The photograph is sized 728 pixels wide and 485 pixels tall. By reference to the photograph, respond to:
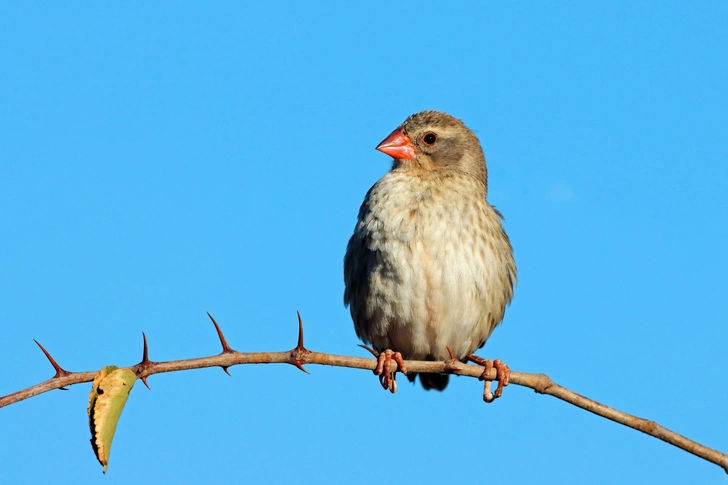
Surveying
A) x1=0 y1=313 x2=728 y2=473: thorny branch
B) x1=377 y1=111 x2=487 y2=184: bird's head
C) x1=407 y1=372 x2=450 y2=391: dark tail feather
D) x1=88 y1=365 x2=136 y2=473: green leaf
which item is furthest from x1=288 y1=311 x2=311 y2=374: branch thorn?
x1=407 y1=372 x2=450 y2=391: dark tail feather

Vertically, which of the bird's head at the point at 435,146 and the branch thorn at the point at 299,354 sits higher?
the bird's head at the point at 435,146

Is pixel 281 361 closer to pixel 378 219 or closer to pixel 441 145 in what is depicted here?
pixel 378 219

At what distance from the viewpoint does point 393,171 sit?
21.3 feet

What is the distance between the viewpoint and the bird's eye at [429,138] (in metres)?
6.64

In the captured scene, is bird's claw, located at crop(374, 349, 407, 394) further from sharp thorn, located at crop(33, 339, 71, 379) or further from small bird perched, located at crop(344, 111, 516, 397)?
sharp thorn, located at crop(33, 339, 71, 379)

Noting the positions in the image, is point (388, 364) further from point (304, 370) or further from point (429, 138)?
point (429, 138)

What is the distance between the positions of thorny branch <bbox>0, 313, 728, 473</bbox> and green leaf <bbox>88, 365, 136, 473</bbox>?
0.09 metres

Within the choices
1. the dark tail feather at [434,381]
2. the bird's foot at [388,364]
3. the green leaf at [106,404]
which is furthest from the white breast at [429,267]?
the green leaf at [106,404]

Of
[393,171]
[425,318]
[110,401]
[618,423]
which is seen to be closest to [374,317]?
[425,318]

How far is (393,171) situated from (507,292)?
133 centimetres

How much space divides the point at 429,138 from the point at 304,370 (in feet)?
12.3

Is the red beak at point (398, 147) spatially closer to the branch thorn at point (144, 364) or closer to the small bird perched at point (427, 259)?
the small bird perched at point (427, 259)

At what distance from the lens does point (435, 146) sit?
6602 mm

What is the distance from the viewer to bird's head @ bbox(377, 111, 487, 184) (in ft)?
21.3
